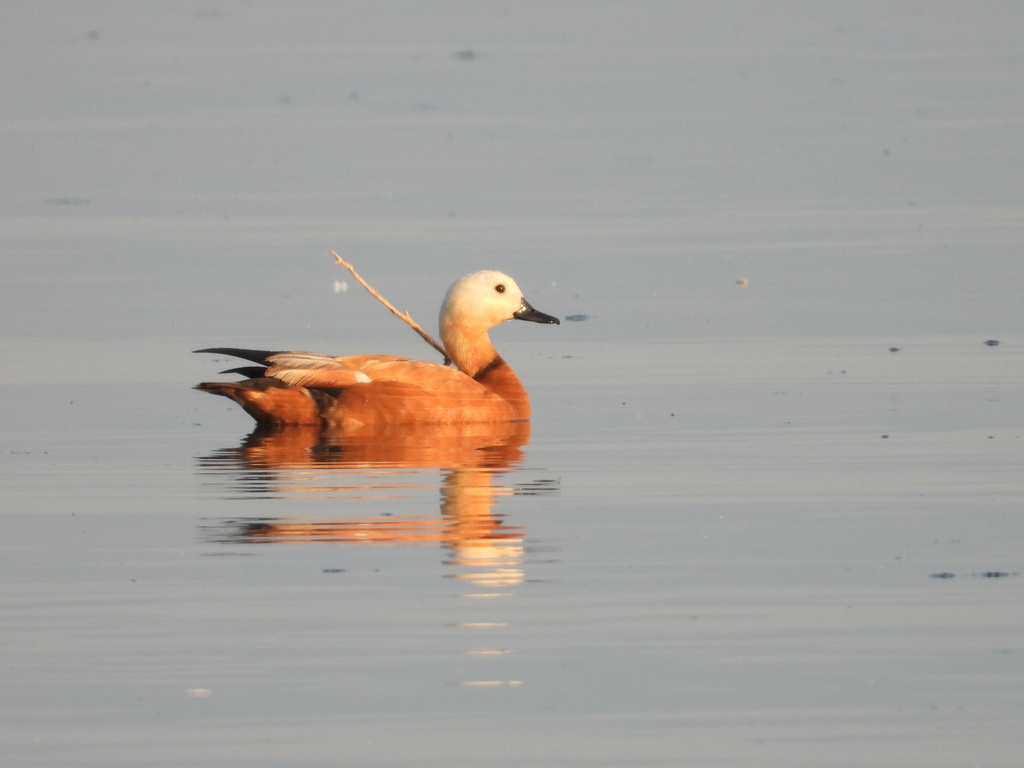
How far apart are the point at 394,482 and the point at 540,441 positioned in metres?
1.46

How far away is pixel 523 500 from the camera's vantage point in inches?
384

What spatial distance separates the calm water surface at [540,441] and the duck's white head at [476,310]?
0.42 m

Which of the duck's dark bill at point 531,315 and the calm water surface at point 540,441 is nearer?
the calm water surface at point 540,441

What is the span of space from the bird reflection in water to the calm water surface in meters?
0.04

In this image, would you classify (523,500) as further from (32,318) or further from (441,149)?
(441,149)

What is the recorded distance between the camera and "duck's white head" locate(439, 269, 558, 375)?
13.7m

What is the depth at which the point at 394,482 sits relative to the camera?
34.0 ft

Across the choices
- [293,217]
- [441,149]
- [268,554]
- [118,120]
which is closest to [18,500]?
[268,554]

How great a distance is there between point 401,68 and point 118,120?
229 inches

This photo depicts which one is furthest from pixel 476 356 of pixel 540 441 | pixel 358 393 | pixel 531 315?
pixel 540 441

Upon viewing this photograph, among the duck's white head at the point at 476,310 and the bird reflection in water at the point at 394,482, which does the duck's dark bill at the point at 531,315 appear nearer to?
the duck's white head at the point at 476,310

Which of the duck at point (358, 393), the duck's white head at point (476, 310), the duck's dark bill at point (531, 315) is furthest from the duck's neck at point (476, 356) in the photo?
the duck at point (358, 393)

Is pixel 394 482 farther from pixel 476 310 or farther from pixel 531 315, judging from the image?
pixel 531 315

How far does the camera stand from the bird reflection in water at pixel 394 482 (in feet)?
29.0
